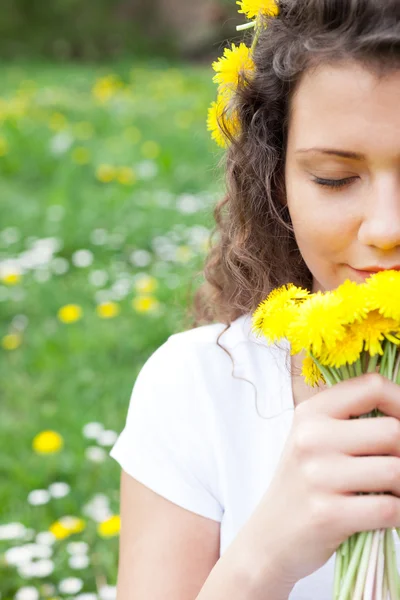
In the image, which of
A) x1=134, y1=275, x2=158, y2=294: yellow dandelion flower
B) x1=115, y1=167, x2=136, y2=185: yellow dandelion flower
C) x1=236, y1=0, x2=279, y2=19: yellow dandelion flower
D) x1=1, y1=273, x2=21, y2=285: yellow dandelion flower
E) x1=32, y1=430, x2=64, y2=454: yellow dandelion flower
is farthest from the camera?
x1=115, y1=167, x2=136, y2=185: yellow dandelion flower

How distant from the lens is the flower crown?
4.58 feet

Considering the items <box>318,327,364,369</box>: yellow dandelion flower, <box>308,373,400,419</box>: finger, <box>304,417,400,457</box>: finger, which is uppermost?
<box>318,327,364,369</box>: yellow dandelion flower

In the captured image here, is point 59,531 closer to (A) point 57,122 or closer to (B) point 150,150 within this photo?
(B) point 150,150

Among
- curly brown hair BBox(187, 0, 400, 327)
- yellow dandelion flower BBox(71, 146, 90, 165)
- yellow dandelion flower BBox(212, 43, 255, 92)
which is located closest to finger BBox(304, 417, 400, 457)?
curly brown hair BBox(187, 0, 400, 327)

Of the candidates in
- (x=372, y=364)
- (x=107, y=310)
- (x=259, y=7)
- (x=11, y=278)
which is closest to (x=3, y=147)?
(x=11, y=278)

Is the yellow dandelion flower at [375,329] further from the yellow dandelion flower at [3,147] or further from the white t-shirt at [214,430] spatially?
the yellow dandelion flower at [3,147]

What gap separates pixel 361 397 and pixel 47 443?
1774 mm

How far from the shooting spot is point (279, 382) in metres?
1.56

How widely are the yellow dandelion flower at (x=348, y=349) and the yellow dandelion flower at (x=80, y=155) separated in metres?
4.21

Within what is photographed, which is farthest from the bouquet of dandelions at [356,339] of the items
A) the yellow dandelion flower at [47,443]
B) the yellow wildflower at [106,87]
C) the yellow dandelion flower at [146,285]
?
the yellow wildflower at [106,87]

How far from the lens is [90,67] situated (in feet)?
33.1

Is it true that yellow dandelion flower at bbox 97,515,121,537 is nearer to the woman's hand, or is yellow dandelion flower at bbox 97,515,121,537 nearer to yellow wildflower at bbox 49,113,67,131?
the woman's hand

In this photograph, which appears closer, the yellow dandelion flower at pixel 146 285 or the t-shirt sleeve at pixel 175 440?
the t-shirt sleeve at pixel 175 440

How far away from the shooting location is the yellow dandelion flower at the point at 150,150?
5.27m
